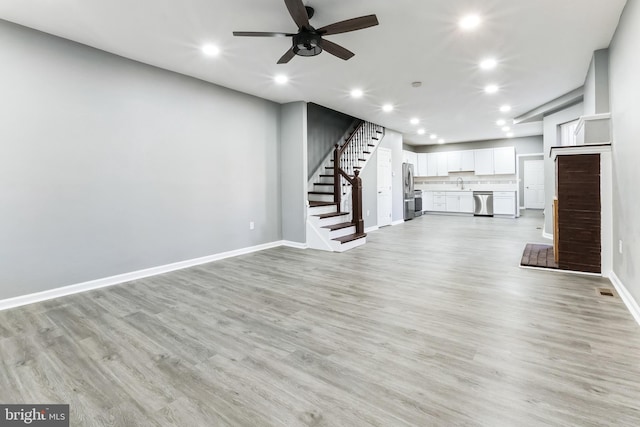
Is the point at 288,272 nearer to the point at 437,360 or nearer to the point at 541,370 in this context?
the point at 437,360

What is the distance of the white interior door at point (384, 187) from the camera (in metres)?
8.15

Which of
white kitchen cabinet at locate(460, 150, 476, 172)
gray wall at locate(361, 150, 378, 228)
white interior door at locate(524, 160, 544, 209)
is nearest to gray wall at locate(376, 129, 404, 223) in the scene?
gray wall at locate(361, 150, 378, 228)

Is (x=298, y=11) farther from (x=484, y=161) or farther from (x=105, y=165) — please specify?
(x=484, y=161)

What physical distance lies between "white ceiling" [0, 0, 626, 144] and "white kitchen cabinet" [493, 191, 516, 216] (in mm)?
5003

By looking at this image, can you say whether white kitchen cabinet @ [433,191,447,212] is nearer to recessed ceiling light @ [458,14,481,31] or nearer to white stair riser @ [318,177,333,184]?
white stair riser @ [318,177,333,184]

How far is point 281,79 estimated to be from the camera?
15.0ft

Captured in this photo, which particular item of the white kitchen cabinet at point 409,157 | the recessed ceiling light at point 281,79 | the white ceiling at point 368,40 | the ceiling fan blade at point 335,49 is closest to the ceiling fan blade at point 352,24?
the ceiling fan blade at point 335,49

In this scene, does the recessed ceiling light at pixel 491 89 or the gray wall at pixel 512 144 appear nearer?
the recessed ceiling light at pixel 491 89

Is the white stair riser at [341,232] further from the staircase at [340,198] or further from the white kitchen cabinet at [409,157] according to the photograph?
the white kitchen cabinet at [409,157]

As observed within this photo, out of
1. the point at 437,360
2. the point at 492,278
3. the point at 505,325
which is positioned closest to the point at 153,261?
the point at 437,360

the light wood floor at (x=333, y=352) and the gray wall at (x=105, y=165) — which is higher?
the gray wall at (x=105, y=165)

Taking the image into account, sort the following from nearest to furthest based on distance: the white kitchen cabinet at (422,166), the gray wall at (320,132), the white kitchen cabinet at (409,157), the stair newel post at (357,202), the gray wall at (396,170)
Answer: the stair newel post at (357,202) < the gray wall at (320,132) < the gray wall at (396,170) < the white kitchen cabinet at (409,157) < the white kitchen cabinet at (422,166)

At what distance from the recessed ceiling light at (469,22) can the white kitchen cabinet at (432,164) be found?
9295mm

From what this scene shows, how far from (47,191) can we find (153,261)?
4.57ft
